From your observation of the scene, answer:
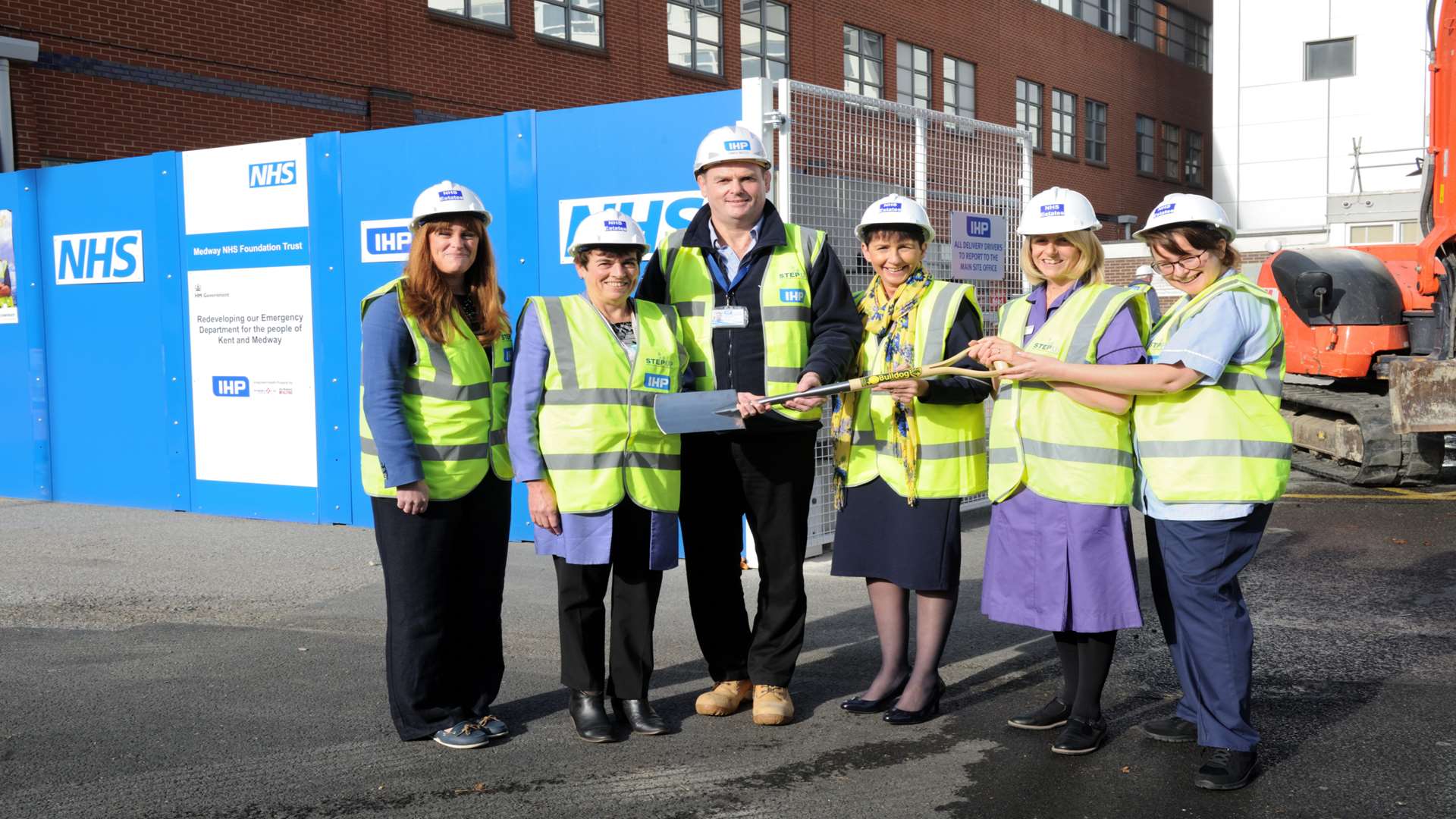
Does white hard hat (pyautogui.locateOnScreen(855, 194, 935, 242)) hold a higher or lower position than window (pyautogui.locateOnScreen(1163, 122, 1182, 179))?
lower

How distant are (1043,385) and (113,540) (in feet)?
23.6

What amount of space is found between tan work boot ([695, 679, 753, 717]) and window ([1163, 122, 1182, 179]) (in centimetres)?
3739

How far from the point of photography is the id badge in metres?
5.05

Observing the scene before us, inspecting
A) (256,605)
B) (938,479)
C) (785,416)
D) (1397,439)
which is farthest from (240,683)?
(1397,439)

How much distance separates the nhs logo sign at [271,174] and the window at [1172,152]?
34084 millimetres

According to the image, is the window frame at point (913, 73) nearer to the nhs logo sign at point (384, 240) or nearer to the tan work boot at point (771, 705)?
the nhs logo sign at point (384, 240)

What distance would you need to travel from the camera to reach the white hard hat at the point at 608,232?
475cm

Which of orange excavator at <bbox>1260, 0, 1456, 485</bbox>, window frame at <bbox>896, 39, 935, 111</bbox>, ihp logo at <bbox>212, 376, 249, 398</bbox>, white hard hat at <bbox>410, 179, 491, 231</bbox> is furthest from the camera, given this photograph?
window frame at <bbox>896, 39, 935, 111</bbox>

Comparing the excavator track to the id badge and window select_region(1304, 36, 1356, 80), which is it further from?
window select_region(1304, 36, 1356, 80)

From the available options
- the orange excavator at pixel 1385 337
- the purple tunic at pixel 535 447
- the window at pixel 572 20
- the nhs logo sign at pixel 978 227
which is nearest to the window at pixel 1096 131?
the window at pixel 572 20

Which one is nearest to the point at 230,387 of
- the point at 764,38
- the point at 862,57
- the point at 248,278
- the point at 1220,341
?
the point at 248,278

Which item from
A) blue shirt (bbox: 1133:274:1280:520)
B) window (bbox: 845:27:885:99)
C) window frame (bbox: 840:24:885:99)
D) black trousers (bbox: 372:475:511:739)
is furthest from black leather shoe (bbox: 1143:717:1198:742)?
window (bbox: 845:27:885:99)

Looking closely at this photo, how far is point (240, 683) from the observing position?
18.5 ft

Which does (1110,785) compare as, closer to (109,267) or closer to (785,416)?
(785,416)
